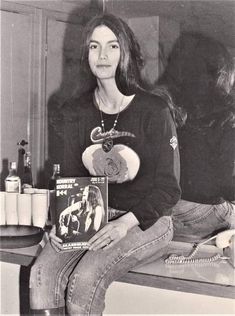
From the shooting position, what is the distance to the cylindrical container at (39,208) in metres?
2.08

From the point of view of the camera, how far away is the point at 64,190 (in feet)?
5.70

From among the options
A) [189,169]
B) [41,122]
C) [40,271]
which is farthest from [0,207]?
[189,169]

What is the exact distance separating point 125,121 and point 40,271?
565 mm

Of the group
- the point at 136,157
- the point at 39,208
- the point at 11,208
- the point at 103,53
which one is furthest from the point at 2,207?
the point at 103,53

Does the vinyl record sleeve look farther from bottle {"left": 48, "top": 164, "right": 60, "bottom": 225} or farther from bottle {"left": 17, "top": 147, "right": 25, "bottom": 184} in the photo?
bottle {"left": 17, "top": 147, "right": 25, "bottom": 184}

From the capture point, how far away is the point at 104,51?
73.1 inches

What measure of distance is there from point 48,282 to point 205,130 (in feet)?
2.34

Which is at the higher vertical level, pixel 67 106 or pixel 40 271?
pixel 67 106

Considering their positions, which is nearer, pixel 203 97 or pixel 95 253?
pixel 95 253

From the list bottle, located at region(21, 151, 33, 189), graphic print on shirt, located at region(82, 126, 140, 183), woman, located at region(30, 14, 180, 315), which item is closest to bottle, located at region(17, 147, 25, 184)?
bottle, located at region(21, 151, 33, 189)

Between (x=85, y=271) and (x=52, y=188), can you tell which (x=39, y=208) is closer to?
(x=52, y=188)

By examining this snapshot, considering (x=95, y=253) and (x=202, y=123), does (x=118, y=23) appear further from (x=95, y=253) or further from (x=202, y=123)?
(x=95, y=253)

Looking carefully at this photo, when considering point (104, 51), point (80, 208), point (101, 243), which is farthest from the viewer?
point (104, 51)

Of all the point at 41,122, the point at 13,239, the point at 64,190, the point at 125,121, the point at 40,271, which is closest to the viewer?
the point at 40,271
